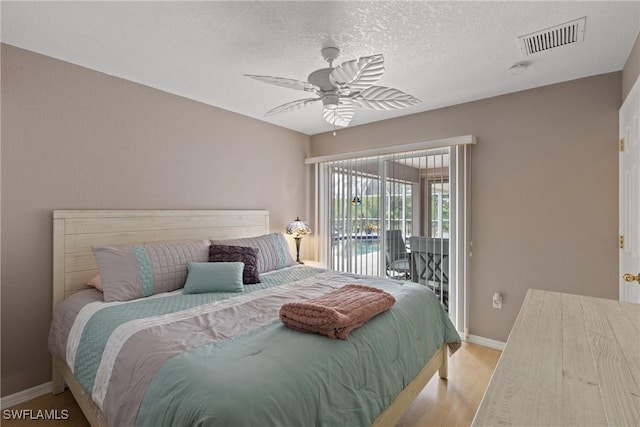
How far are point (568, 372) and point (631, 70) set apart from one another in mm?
2538

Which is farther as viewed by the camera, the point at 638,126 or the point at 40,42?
the point at 40,42

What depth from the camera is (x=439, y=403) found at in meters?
2.21

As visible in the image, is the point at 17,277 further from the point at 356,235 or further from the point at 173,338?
the point at 356,235

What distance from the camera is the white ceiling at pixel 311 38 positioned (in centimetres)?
177

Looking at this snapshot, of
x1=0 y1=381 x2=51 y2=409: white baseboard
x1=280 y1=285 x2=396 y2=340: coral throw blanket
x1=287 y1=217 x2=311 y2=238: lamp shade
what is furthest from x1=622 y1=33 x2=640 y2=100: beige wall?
x1=0 y1=381 x2=51 y2=409: white baseboard

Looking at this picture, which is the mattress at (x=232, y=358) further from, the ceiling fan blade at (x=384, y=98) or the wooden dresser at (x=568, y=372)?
the ceiling fan blade at (x=384, y=98)

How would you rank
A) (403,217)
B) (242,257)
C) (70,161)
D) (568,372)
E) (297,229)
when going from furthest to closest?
1. (297,229)
2. (403,217)
3. (242,257)
4. (70,161)
5. (568,372)

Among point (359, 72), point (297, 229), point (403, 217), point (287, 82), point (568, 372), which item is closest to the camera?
point (568, 372)

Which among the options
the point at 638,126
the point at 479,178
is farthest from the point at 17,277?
the point at 638,126

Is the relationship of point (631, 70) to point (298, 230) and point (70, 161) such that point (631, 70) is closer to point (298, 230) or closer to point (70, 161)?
point (298, 230)

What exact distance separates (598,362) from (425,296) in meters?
1.61

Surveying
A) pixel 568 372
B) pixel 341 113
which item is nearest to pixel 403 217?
pixel 341 113

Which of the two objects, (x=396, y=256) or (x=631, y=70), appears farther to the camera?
(x=396, y=256)

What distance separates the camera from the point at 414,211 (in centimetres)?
362
